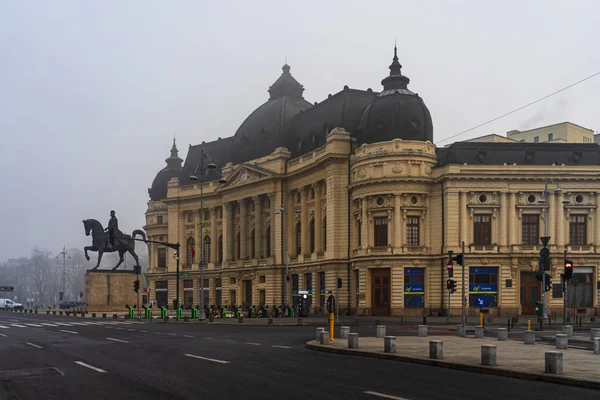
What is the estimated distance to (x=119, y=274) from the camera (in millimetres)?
79562

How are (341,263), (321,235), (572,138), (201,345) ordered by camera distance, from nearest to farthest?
(201,345), (341,263), (321,235), (572,138)

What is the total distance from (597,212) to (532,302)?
9.92 metres

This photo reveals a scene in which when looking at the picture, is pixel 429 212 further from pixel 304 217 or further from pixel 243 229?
pixel 243 229

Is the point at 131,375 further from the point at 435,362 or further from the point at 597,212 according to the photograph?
the point at 597,212

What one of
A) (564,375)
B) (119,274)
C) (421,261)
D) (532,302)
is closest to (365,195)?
(421,261)

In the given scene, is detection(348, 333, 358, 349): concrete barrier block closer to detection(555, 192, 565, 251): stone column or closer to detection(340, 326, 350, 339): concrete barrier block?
detection(340, 326, 350, 339): concrete barrier block

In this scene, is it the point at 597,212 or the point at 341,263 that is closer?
the point at 597,212

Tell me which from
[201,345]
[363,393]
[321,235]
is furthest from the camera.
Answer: [321,235]

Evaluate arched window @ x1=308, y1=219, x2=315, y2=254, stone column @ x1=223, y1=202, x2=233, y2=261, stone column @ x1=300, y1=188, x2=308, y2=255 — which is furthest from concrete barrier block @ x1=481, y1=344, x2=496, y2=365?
stone column @ x1=223, y1=202, x2=233, y2=261

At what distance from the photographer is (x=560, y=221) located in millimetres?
60938

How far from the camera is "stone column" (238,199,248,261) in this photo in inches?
3467

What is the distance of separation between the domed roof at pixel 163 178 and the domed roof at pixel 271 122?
27.5m

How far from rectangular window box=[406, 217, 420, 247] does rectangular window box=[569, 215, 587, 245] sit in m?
13.7

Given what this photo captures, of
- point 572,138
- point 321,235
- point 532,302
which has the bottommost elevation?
point 532,302
